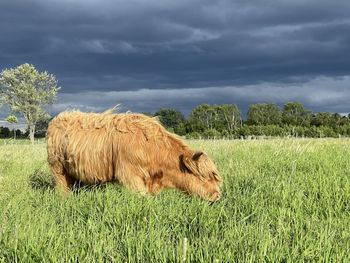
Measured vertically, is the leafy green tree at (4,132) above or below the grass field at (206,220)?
below

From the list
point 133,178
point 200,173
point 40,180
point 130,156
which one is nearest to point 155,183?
point 133,178

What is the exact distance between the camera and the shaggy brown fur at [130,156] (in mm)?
8297

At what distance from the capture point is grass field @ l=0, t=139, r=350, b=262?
13.5ft

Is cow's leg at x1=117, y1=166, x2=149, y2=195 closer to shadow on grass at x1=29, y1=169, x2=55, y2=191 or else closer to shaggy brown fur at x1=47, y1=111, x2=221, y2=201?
shaggy brown fur at x1=47, y1=111, x2=221, y2=201

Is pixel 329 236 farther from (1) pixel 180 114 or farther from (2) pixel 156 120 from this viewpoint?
(1) pixel 180 114

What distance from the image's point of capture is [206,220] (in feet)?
18.5

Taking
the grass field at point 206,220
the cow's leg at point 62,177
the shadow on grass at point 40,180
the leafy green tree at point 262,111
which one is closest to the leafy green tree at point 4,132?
the leafy green tree at point 262,111

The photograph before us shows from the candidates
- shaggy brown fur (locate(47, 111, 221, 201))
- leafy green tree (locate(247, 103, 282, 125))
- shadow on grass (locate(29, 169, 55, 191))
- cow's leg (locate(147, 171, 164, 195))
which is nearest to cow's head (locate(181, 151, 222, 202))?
shaggy brown fur (locate(47, 111, 221, 201))

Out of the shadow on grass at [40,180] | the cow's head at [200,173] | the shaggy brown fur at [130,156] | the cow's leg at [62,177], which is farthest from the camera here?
the shadow on grass at [40,180]

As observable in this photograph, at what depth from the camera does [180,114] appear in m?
66.4

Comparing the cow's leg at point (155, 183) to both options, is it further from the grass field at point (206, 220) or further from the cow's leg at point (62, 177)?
the cow's leg at point (62, 177)

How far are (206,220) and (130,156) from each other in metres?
3.13

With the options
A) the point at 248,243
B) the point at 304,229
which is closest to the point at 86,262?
the point at 248,243

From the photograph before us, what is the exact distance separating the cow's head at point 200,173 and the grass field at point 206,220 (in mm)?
310
